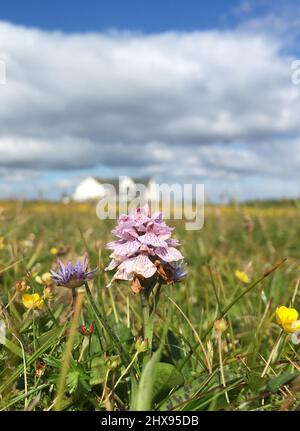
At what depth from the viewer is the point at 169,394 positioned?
1565mm

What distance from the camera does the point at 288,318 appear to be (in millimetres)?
1594

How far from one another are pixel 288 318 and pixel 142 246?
1.65 ft

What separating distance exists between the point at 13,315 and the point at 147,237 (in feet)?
2.48

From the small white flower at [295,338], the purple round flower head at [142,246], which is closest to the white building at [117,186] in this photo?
the purple round flower head at [142,246]

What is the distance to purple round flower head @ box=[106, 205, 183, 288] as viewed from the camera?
1.47 meters

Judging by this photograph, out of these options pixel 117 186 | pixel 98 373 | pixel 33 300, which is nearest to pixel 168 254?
pixel 98 373

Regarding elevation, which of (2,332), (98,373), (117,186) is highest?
(117,186)

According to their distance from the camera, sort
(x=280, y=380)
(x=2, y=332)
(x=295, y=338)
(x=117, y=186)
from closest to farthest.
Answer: (x=280, y=380) < (x=2, y=332) < (x=295, y=338) < (x=117, y=186)

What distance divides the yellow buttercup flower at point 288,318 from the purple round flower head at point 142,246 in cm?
36

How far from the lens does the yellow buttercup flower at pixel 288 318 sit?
5.19 ft

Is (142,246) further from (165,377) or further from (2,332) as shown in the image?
(2,332)

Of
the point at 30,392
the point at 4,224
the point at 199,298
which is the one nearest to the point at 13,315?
the point at 30,392

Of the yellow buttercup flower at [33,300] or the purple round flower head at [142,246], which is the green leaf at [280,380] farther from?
the yellow buttercup flower at [33,300]

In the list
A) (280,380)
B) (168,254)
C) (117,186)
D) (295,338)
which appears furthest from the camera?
(117,186)
